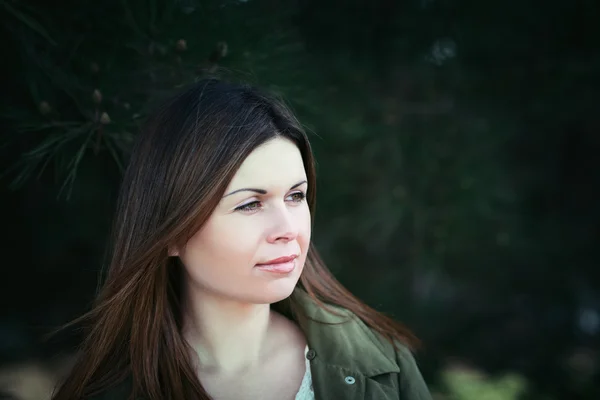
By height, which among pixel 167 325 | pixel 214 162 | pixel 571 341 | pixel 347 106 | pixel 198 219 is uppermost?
pixel 347 106

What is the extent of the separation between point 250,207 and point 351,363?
0.52 m

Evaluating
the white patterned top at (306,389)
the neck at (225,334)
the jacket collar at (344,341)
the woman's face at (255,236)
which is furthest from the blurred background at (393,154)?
the white patterned top at (306,389)

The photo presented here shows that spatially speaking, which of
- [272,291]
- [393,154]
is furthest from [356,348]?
[393,154]

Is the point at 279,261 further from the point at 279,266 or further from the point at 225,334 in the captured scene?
the point at 225,334

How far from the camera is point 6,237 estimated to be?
7.63ft

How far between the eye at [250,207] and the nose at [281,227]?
0.05m

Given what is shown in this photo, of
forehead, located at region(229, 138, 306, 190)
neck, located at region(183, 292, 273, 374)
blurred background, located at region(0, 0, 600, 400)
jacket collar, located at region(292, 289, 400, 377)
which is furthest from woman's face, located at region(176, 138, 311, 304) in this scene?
blurred background, located at region(0, 0, 600, 400)

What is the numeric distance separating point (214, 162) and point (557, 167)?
7.36ft

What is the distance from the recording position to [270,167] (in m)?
1.45

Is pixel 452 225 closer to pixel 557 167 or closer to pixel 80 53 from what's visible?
pixel 557 167

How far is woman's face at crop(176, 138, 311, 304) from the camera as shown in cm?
142

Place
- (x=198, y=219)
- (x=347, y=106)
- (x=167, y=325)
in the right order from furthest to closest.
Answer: (x=347, y=106) < (x=167, y=325) < (x=198, y=219)

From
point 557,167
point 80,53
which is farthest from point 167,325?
point 557,167

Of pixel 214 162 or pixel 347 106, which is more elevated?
pixel 347 106
